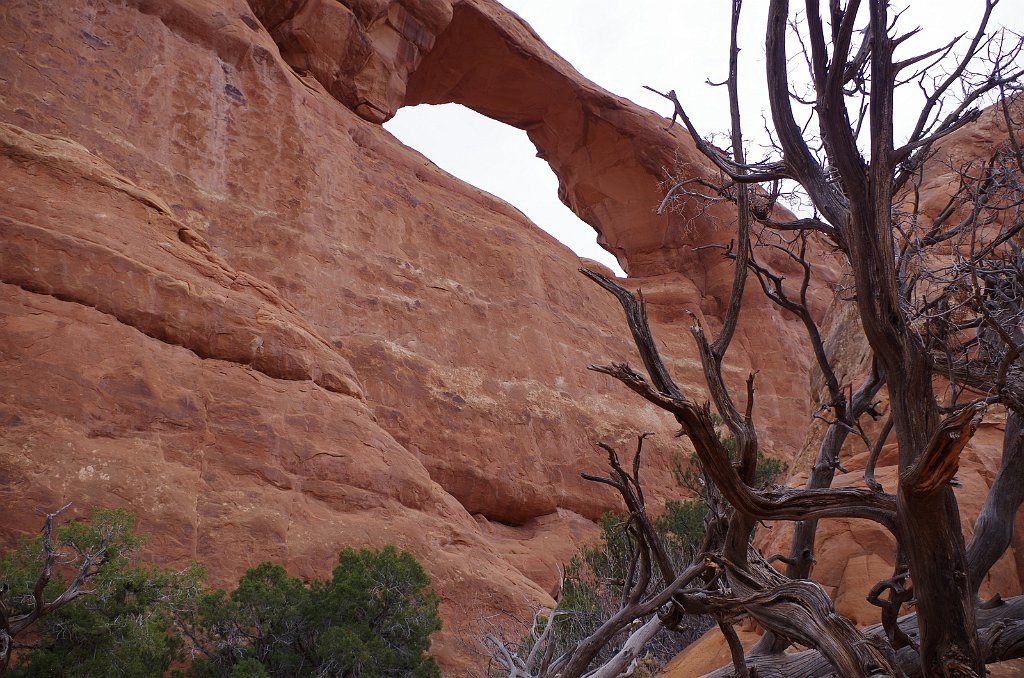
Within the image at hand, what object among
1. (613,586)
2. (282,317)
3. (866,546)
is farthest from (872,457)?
(282,317)

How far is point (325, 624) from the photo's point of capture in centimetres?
1105

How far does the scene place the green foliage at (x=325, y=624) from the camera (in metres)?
10.4

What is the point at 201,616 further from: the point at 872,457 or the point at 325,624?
the point at 872,457

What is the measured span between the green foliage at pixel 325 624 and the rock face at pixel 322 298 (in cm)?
166

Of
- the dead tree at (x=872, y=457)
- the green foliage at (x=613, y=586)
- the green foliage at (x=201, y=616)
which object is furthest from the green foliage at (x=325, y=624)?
the dead tree at (x=872, y=457)

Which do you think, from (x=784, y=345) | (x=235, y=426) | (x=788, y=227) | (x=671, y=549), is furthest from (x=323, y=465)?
(x=784, y=345)

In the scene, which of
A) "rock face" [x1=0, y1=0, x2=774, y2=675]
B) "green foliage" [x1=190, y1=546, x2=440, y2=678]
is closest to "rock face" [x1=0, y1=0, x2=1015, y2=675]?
"rock face" [x1=0, y1=0, x2=774, y2=675]

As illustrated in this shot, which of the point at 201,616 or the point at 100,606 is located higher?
the point at 100,606

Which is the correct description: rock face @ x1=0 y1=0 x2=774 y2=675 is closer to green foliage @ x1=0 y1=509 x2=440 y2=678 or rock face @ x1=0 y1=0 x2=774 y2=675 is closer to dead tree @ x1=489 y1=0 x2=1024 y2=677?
green foliage @ x1=0 y1=509 x2=440 y2=678

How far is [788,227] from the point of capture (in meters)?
5.57

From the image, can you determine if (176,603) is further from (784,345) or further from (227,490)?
(784,345)

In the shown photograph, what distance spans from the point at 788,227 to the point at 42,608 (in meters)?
7.96

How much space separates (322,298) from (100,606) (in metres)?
11.9

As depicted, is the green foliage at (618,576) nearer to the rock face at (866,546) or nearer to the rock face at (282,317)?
the rock face at (866,546)
